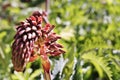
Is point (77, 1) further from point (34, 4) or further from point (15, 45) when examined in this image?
point (15, 45)

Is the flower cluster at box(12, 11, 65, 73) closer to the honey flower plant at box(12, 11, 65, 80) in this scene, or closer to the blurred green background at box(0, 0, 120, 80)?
the honey flower plant at box(12, 11, 65, 80)

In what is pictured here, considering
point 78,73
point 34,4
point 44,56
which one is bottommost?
→ point 34,4

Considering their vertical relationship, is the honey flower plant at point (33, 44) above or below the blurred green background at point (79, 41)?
above

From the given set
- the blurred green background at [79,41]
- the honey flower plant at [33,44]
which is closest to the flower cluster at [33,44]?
the honey flower plant at [33,44]

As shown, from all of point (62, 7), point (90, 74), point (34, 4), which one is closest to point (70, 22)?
point (62, 7)

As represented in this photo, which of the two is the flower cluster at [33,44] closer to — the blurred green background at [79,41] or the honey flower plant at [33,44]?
the honey flower plant at [33,44]

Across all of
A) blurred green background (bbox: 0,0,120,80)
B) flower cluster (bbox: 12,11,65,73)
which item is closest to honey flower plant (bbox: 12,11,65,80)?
flower cluster (bbox: 12,11,65,73)

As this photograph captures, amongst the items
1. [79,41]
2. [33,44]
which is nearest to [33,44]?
[33,44]
